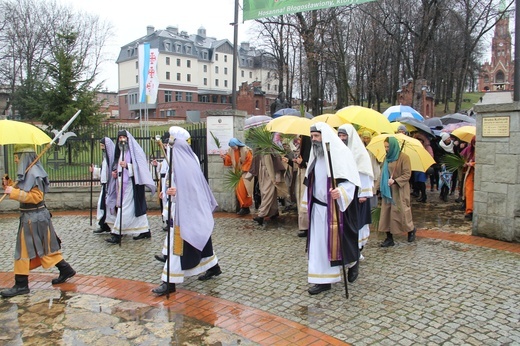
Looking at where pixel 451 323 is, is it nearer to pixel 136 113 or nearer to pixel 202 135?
pixel 202 135

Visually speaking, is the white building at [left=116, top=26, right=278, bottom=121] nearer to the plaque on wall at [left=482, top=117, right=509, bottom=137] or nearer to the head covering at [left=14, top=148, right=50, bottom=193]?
the plaque on wall at [left=482, top=117, right=509, bottom=137]

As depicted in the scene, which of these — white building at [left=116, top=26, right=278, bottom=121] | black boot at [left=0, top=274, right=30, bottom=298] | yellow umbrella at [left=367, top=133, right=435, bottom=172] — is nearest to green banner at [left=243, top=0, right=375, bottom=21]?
yellow umbrella at [left=367, top=133, right=435, bottom=172]

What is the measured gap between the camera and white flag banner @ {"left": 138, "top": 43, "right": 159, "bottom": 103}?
18312 millimetres

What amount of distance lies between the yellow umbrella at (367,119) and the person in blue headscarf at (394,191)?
118cm

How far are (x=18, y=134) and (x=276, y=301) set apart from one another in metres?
3.38

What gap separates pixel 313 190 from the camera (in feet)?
17.2

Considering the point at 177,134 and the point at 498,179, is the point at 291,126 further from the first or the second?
the point at 498,179

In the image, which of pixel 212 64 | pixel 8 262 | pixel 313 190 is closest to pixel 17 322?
pixel 8 262

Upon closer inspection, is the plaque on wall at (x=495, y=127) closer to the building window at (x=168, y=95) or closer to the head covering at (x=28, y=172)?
the head covering at (x=28, y=172)

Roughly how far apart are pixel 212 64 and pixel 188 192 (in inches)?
3123

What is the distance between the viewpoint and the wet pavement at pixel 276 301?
4.18 meters

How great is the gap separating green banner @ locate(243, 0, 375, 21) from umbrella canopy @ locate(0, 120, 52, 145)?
6.23 m

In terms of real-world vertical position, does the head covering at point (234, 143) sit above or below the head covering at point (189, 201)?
above

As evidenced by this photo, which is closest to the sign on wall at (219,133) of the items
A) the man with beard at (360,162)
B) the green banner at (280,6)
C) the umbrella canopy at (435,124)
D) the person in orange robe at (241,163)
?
the person in orange robe at (241,163)
